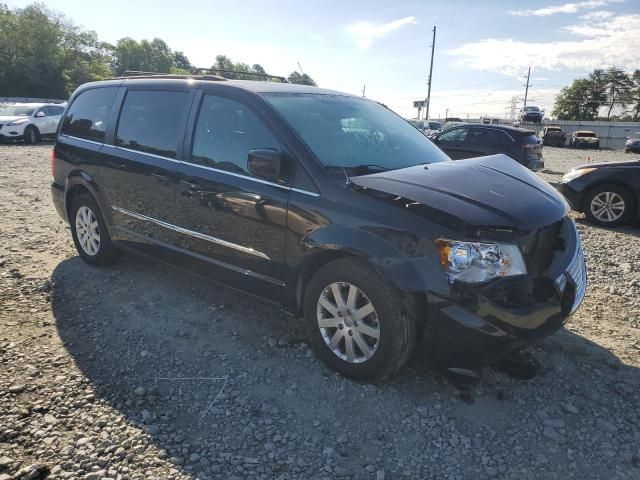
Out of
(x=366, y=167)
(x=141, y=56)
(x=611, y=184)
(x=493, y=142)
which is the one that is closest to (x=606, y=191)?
(x=611, y=184)

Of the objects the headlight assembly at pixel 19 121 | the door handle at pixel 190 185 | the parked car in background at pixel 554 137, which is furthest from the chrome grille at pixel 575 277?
the parked car in background at pixel 554 137

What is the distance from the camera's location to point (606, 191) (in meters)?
7.45

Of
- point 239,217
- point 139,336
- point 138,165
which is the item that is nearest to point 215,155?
point 239,217

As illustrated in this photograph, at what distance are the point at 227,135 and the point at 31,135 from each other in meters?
18.1

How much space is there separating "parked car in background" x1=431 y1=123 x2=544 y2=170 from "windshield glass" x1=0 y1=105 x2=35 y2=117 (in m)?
15.5

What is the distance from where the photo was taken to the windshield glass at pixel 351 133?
10.7ft

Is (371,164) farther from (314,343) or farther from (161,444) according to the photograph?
(161,444)

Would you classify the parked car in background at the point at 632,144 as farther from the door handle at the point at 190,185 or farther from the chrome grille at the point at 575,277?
the door handle at the point at 190,185

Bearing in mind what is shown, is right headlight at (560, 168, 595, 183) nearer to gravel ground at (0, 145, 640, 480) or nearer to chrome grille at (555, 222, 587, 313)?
gravel ground at (0, 145, 640, 480)

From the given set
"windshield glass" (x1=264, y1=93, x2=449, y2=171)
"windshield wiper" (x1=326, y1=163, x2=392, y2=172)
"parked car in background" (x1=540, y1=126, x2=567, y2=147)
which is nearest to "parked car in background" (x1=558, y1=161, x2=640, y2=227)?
"windshield glass" (x1=264, y1=93, x2=449, y2=171)

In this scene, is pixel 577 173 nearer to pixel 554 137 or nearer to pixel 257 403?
pixel 257 403

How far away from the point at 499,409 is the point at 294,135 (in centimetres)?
216

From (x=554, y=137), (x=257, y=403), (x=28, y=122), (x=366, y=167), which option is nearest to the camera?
(x=257, y=403)

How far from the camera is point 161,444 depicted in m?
2.49
